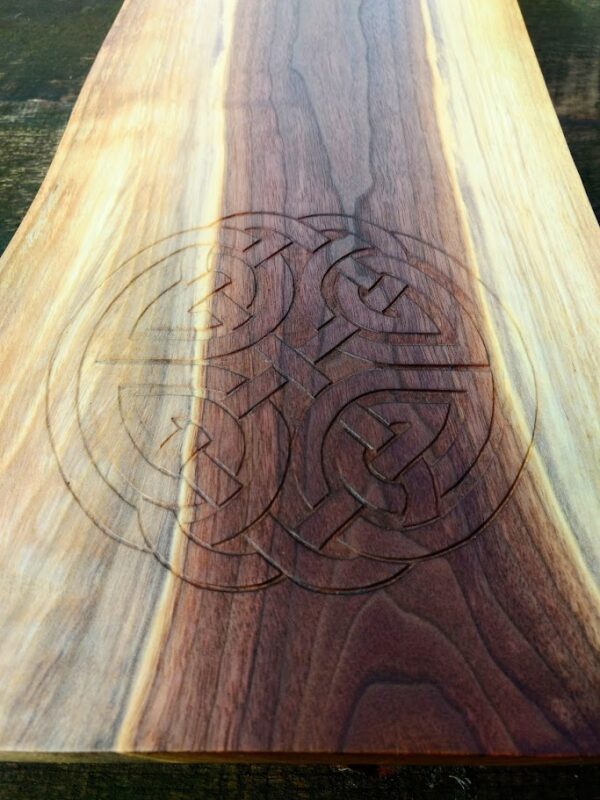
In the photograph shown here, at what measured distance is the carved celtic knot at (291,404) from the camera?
2.66ft

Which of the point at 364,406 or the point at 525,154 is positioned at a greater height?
the point at 525,154

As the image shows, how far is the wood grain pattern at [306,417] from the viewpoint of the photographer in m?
0.71

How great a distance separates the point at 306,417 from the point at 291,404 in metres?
0.03

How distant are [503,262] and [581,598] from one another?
48 centimetres

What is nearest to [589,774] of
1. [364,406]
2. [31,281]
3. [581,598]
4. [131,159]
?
[581,598]

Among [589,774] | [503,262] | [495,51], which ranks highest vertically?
[495,51]

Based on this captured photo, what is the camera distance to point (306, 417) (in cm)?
90

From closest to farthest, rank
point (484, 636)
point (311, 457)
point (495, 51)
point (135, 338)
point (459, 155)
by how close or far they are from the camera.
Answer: point (484, 636), point (311, 457), point (135, 338), point (459, 155), point (495, 51)

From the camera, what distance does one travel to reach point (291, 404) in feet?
2.98

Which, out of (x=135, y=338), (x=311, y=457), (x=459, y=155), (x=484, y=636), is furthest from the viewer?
(x=459, y=155)

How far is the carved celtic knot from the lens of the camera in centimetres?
81

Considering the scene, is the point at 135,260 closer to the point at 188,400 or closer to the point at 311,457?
the point at 188,400

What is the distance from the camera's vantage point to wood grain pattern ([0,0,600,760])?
0.71 metres

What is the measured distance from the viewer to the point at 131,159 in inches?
47.4
